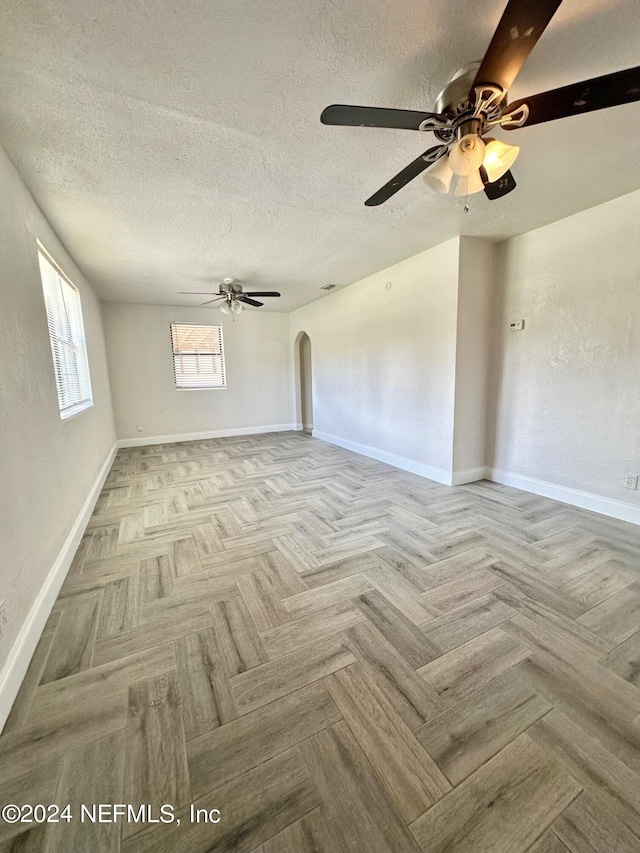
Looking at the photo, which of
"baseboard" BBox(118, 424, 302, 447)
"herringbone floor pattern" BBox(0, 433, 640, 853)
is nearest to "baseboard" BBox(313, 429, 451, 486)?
"herringbone floor pattern" BBox(0, 433, 640, 853)

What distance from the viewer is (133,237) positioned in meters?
3.07

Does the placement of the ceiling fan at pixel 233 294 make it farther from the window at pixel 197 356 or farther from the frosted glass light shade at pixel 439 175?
the frosted glass light shade at pixel 439 175

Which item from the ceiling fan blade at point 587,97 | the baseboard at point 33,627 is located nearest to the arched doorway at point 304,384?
the baseboard at point 33,627

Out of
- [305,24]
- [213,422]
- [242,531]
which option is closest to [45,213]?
[305,24]

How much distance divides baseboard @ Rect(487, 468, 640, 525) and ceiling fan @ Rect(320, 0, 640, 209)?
8.96ft

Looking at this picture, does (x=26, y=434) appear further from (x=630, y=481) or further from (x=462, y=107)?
(x=630, y=481)

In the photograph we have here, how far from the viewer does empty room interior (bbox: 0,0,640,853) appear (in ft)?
3.35

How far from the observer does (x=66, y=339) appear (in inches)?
123

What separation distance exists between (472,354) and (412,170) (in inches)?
90.1

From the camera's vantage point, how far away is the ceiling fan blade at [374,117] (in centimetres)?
125

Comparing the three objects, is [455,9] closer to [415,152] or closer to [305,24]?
[305,24]

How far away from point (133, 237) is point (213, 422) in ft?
13.1

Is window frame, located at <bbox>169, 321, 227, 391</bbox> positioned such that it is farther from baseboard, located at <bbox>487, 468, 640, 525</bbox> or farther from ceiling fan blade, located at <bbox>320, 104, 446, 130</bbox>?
ceiling fan blade, located at <bbox>320, 104, 446, 130</bbox>

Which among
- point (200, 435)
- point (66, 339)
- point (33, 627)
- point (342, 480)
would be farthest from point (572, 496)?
point (200, 435)
